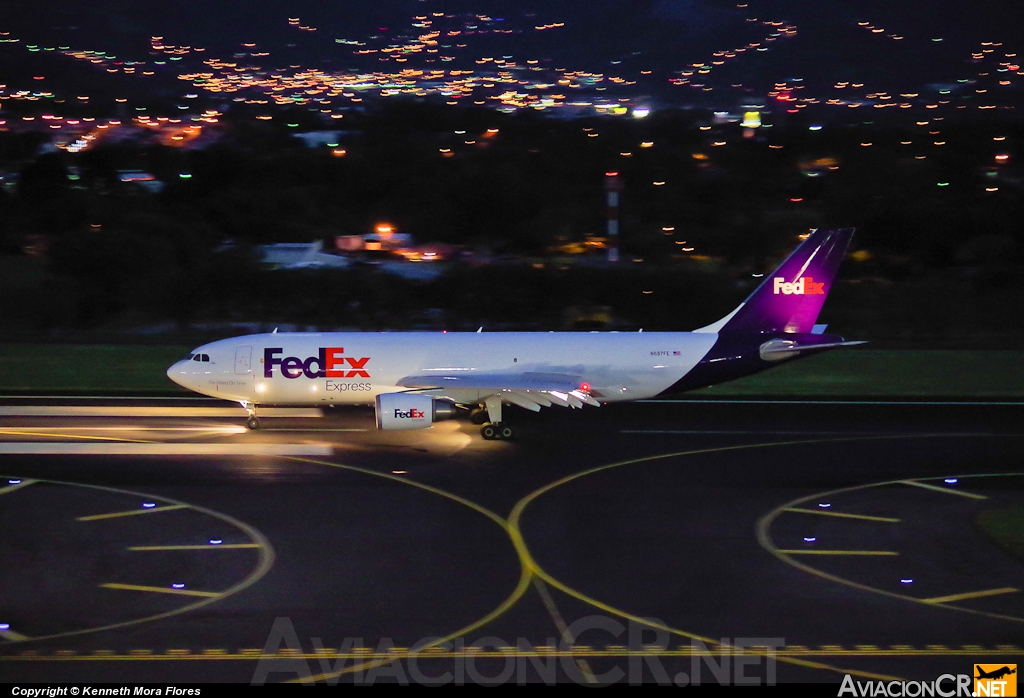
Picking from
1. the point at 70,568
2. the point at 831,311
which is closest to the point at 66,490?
the point at 70,568

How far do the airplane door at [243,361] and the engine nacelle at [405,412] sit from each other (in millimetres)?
4858

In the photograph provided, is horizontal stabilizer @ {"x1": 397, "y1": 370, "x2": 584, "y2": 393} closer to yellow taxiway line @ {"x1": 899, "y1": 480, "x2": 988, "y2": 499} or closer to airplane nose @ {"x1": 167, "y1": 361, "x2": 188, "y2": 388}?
airplane nose @ {"x1": 167, "y1": 361, "x2": 188, "y2": 388}

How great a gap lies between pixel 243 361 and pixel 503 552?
14.3 meters

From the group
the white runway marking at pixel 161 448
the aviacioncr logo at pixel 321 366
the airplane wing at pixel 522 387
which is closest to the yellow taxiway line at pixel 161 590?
the white runway marking at pixel 161 448

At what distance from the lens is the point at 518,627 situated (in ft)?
48.0

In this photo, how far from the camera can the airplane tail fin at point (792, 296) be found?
31359 millimetres

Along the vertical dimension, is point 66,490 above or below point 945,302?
below

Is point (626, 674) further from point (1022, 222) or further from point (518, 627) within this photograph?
point (1022, 222)

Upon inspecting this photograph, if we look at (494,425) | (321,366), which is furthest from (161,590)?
(321,366)

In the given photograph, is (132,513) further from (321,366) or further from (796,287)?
(796,287)

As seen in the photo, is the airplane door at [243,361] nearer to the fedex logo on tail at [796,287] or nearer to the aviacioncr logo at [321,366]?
the aviacioncr logo at [321,366]

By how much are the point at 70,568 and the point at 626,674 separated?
9931 mm

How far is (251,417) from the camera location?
29.7m

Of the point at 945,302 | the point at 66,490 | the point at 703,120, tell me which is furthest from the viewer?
the point at 703,120
